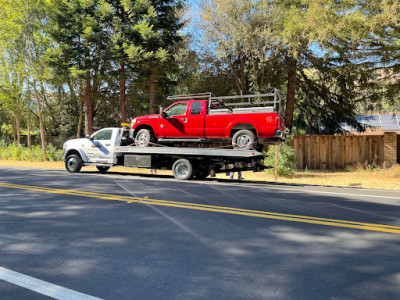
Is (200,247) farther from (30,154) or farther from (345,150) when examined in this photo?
(30,154)

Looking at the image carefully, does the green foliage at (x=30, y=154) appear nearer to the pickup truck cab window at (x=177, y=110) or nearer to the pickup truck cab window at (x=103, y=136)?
the pickup truck cab window at (x=103, y=136)

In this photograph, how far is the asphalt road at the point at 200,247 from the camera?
3.37 meters

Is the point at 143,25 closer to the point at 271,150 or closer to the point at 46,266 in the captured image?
the point at 271,150

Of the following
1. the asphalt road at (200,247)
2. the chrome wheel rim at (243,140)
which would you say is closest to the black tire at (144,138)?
the chrome wheel rim at (243,140)

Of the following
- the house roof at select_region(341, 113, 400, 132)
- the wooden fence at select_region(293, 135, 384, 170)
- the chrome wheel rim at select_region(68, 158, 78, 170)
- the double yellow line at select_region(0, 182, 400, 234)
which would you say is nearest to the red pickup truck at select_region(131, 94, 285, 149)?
the chrome wheel rim at select_region(68, 158, 78, 170)

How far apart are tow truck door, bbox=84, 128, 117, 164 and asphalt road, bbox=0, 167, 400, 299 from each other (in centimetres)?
576

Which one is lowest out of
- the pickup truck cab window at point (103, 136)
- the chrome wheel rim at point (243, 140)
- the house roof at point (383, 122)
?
the chrome wheel rim at point (243, 140)

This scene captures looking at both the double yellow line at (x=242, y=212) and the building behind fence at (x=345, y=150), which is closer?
the double yellow line at (x=242, y=212)

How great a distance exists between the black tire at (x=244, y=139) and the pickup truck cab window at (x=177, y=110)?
230cm

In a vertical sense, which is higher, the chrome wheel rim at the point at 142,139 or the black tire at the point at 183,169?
the chrome wheel rim at the point at 142,139

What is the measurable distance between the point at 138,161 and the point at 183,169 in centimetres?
194

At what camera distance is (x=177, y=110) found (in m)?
12.3

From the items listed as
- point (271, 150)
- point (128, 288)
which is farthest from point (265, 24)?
point (128, 288)

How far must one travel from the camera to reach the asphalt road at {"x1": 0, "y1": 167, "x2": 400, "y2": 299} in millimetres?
3365
